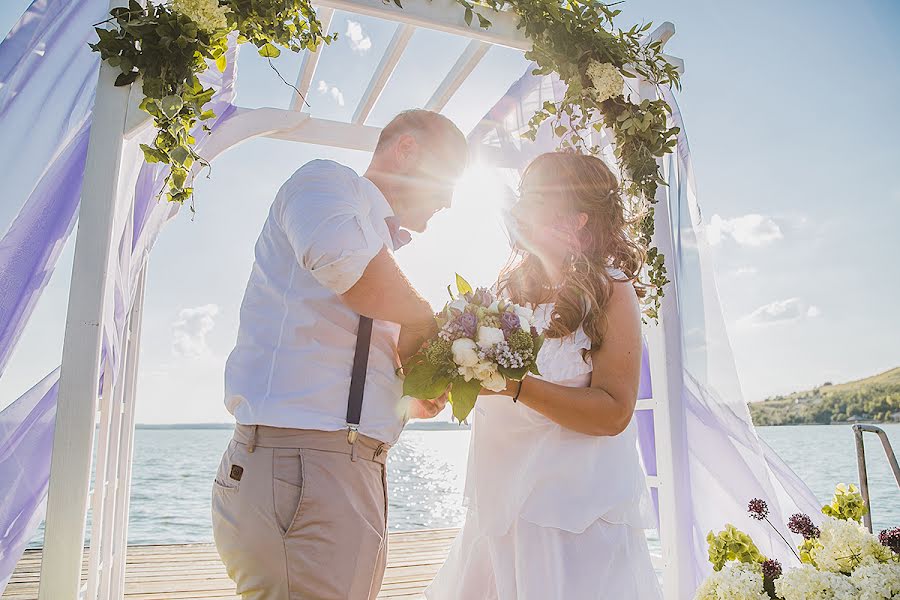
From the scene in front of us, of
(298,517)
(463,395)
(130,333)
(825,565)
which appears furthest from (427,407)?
(130,333)

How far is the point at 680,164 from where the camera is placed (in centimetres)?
284

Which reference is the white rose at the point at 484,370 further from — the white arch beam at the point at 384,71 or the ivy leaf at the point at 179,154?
the white arch beam at the point at 384,71

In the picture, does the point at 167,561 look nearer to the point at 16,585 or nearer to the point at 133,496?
the point at 16,585

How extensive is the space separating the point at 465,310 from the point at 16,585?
13.4 ft

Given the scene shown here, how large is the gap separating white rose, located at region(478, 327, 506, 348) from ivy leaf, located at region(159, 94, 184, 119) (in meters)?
1.09

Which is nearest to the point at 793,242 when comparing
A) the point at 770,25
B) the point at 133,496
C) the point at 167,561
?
the point at 770,25

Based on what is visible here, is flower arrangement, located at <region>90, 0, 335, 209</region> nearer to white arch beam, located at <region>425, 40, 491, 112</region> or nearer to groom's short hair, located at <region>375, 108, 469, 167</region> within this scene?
groom's short hair, located at <region>375, 108, 469, 167</region>

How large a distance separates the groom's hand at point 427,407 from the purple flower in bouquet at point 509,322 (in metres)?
0.29

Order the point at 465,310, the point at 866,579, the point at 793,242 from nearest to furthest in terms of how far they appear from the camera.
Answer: the point at 866,579, the point at 465,310, the point at 793,242

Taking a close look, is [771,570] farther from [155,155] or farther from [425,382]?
[155,155]

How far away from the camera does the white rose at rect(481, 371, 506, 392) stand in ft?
5.17

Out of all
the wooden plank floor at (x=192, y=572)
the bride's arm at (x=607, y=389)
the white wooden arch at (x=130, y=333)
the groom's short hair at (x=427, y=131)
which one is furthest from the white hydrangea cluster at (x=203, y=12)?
the wooden plank floor at (x=192, y=572)

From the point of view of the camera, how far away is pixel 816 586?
1085 mm

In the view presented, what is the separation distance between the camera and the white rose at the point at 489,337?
60.9 inches
